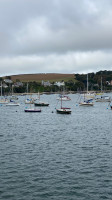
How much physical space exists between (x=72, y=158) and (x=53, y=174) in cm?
708

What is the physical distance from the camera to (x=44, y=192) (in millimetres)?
27891

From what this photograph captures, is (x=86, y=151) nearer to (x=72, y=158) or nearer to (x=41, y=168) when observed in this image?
(x=72, y=158)

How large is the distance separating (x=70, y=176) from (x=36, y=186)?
4291 mm

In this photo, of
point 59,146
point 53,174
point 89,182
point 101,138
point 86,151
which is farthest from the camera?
point 101,138

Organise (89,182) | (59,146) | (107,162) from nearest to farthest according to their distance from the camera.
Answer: (89,182) → (107,162) → (59,146)

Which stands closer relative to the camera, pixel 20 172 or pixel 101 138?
pixel 20 172

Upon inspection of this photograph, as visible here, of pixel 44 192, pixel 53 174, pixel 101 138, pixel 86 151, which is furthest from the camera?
pixel 101 138

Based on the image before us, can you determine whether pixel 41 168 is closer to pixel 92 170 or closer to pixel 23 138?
pixel 92 170

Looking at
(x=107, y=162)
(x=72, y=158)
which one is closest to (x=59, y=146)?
(x=72, y=158)

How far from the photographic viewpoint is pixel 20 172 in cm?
3334

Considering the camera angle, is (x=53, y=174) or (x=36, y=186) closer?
(x=36, y=186)

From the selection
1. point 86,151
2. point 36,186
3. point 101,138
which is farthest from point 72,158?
point 101,138

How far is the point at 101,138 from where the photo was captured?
54.5 m

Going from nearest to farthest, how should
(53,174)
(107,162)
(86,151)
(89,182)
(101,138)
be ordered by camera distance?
1. (89,182)
2. (53,174)
3. (107,162)
4. (86,151)
5. (101,138)
